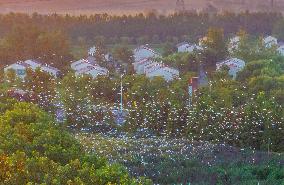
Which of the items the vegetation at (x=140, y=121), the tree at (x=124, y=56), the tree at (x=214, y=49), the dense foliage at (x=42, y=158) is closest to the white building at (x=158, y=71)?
the vegetation at (x=140, y=121)

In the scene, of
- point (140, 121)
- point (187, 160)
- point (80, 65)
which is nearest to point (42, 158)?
point (187, 160)

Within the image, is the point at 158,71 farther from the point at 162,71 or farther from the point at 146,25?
the point at 146,25

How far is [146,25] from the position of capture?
42719 mm

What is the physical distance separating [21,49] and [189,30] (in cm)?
1486

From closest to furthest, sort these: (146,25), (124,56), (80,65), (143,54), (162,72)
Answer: (162,72)
(80,65)
(124,56)
(143,54)
(146,25)

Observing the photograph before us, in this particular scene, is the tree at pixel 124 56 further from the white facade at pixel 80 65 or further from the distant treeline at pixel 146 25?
the distant treeline at pixel 146 25

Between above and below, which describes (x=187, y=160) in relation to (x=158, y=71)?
above

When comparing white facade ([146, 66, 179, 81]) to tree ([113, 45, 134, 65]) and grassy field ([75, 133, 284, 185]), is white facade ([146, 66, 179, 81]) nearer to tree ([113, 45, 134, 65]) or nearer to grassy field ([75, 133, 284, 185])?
tree ([113, 45, 134, 65])

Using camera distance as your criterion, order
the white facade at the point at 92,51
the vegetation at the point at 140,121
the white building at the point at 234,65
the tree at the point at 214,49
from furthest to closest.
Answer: the white facade at the point at 92,51, the tree at the point at 214,49, the white building at the point at 234,65, the vegetation at the point at 140,121

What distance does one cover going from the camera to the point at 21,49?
1247 inches

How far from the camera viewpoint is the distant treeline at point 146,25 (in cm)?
4119

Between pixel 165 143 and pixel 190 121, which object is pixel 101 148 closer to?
pixel 165 143

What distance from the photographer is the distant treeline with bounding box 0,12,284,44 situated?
135 feet

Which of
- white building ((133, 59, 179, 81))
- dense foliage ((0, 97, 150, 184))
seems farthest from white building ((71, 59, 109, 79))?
dense foliage ((0, 97, 150, 184))
